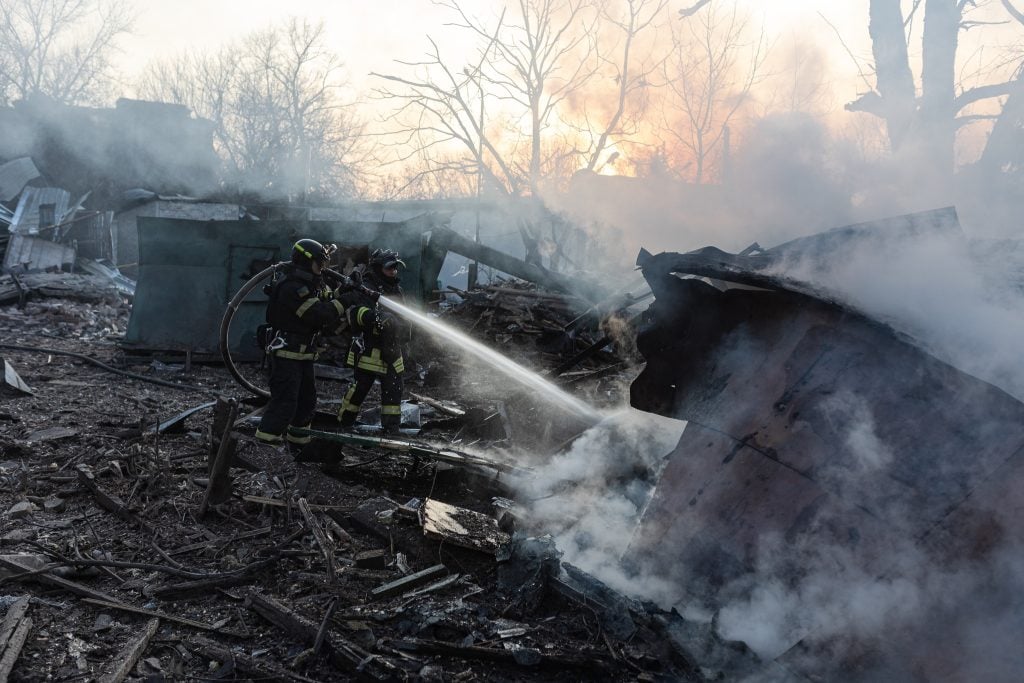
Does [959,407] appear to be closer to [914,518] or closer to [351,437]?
[914,518]

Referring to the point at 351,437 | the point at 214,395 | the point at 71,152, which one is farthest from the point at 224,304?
the point at 71,152

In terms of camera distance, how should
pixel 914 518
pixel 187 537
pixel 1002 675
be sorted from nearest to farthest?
pixel 1002 675, pixel 914 518, pixel 187 537

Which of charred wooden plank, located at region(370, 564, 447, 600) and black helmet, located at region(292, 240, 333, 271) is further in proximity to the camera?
black helmet, located at region(292, 240, 333, 271)

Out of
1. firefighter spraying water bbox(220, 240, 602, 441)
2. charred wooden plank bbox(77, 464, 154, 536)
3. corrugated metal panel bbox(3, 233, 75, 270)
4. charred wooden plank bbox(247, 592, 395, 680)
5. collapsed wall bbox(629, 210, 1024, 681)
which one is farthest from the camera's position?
corrugated metal panel bbox(3, 233, 75, 270)

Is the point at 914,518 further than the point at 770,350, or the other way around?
the point at 770,350

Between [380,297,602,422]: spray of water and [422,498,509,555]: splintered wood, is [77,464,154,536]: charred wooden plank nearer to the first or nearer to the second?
[422,498,509,555]: splintered wood

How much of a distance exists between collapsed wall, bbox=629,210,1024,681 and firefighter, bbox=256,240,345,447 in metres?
3.21

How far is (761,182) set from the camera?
1110 cm

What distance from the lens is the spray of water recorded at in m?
7.84

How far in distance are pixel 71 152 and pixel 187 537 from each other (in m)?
23.1

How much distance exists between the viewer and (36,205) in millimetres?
19578

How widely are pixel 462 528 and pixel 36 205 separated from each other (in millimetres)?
20897

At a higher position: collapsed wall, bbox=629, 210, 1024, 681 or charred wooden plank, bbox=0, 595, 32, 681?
collapsed wall, bbox=629, 210, 1024, 681

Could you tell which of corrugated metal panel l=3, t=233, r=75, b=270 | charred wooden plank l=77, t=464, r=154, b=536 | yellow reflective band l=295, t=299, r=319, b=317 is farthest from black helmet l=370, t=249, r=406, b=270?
corrugated metal panel l=3, t=233, r=75, b=270
